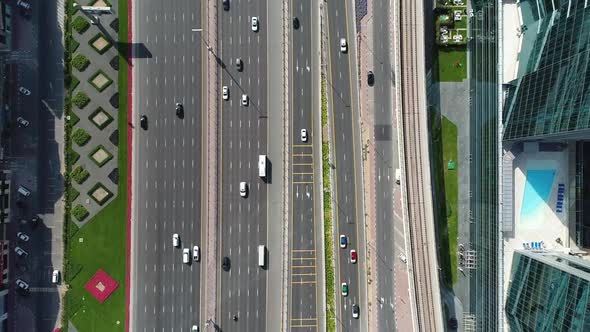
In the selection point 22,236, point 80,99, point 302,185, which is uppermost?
point 80,99

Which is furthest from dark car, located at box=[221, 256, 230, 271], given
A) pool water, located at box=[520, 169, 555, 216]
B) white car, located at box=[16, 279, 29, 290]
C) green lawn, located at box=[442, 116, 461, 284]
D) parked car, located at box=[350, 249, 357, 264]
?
pool water, located at box=[520, 169, 555, 216]

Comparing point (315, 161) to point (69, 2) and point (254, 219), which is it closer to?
point (254, 219)

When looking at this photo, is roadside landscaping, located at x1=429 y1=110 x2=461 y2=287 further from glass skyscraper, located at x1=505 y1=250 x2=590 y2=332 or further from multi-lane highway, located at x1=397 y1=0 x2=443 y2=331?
glass skyscraper, located at x1=505 y1=250 x2=590 y2=332

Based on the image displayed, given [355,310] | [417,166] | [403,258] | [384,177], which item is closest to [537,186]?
[417,166]

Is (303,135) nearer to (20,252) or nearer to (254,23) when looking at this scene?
(254,23)

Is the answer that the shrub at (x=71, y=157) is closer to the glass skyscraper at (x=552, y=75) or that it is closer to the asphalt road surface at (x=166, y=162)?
the asphalt road surface at (x=166, y=162)

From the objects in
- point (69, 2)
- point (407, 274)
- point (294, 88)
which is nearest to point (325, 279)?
point (407, 274)

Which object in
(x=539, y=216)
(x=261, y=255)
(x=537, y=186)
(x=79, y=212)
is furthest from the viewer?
(x=261, y=255)
